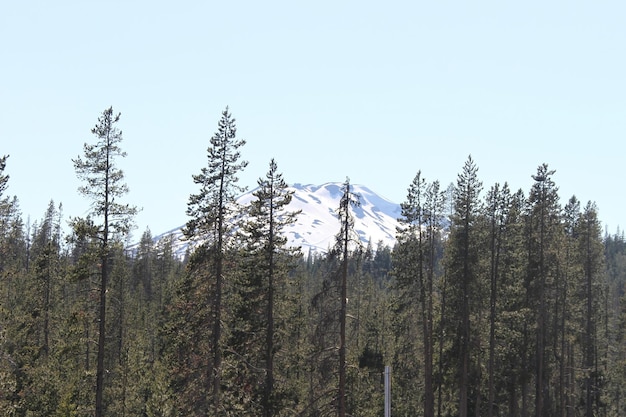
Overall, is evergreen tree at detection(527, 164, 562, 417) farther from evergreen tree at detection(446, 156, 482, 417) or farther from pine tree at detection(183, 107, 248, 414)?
pine tree at detection(183, 107, 248, 414)

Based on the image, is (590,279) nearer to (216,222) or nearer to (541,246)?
(541,246)

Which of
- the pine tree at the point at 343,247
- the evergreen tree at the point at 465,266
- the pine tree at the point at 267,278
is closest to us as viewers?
the pine tree at the point at 343,247

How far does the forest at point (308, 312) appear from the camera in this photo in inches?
1020

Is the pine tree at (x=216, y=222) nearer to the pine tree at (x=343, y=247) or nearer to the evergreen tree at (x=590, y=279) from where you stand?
the pine tree at (x=343, y=247)

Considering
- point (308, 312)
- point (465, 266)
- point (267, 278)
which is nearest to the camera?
point (308, 312)

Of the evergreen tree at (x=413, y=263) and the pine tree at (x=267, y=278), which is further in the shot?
the evergreen tree at (x=413, y=263)

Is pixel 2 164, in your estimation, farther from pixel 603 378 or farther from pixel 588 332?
pixel 603 378

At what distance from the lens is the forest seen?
85.0 ft

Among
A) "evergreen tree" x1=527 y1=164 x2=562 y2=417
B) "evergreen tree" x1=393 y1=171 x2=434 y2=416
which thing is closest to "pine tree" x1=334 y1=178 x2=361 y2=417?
"evergreen tree" x1=393 y1=171 x2=434 y2=416

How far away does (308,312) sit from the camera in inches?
975

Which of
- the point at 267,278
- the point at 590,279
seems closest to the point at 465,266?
the point at 267,278

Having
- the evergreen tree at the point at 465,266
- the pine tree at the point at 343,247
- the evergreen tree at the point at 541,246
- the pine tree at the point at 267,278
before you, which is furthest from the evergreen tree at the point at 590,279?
the pine tree at the point at 343,247

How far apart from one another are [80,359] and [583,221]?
3842 cm

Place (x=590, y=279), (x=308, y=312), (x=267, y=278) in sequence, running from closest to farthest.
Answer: (x=308, y=312), (x=267, y=278), (x=590, y=279)
